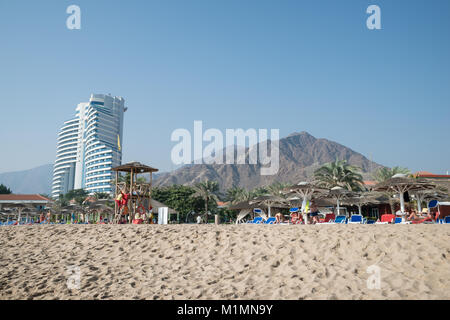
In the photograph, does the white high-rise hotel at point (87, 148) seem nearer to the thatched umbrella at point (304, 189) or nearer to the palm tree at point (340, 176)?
the palm tree at point (340, 176)

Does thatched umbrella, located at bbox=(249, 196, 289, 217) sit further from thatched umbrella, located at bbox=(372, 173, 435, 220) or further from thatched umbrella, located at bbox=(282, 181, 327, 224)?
thatched umbrella, located at bbox=(372, 173, 435, 220)

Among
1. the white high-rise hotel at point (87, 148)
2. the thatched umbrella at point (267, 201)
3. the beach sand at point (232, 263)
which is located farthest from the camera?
the white high-rise hotel at point (87, 148)

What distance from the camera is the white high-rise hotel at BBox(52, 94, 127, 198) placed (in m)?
141

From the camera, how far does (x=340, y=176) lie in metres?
34.2

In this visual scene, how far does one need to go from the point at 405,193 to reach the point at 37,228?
1586 centimetres

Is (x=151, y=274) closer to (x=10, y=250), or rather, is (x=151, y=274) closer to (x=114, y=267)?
(x=114, y=267)

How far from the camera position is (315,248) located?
928 cm

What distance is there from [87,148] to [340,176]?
139 metres

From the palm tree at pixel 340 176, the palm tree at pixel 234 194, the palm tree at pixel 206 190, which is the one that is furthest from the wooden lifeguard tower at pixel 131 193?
the palm tree at pixel 234 194

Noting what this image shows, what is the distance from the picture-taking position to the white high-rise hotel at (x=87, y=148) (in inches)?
5546

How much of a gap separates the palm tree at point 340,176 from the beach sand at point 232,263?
79.2 ft

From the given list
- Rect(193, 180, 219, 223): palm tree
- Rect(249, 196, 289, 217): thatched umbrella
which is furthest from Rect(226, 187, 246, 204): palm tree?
Rect(249, 196, 289, 217): thatched umbrella

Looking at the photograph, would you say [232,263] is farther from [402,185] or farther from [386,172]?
[386,172]

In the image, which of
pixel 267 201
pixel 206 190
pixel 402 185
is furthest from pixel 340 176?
pixel 206 190
